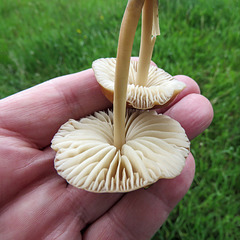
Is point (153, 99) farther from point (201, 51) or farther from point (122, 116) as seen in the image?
point (201, 51)

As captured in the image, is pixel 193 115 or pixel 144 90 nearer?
pixel 144 90

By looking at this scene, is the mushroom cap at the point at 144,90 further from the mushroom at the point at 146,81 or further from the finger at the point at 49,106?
the finger at the point at 49,106

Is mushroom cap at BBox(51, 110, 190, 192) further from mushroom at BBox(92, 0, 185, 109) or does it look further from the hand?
the hand

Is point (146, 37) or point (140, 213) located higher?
point (146, 37)

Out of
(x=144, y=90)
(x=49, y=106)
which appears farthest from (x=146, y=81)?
(x=49, y=106)

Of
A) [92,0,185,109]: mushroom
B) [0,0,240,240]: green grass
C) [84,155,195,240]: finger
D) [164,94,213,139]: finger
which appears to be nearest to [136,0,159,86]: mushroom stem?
[92,0,185,109]: mushroom

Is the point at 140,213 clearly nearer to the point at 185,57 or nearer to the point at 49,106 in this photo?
the point at 49,106

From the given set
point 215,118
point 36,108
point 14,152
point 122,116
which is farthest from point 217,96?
point 14,152
